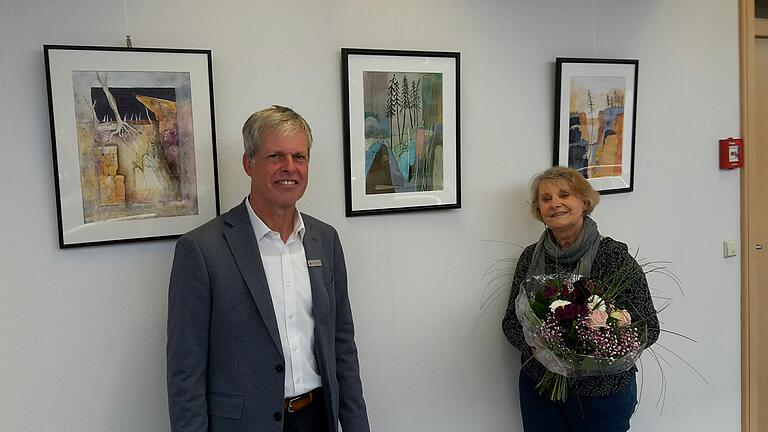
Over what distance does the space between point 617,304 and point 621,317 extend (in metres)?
0.19

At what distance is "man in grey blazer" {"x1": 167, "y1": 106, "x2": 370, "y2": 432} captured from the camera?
72.2 inches

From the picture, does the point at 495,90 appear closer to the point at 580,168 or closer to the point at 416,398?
the point at 580,168

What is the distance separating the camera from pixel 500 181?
269 cm

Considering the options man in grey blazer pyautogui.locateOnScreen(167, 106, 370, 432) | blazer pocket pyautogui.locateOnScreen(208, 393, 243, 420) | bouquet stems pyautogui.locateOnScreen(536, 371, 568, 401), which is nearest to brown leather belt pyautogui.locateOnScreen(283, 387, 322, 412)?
man in grey blazer pyautogui.locateOnScreen(167, 106, 370, 432)

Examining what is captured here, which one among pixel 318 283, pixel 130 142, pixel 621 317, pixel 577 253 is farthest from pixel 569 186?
pixel 130 142

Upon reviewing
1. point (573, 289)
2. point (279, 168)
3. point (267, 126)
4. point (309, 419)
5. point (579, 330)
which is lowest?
point (309, 419)

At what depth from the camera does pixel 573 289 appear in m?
2.18

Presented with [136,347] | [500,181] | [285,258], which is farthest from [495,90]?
[136,347]

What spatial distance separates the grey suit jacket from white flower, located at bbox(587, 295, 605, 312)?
86cm

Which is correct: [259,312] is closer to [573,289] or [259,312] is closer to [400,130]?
[400,130]

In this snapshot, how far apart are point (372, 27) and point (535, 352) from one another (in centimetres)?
130

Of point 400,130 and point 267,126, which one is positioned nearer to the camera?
point 267,126

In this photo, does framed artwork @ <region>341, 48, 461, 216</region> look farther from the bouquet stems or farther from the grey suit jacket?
the bouquet stems

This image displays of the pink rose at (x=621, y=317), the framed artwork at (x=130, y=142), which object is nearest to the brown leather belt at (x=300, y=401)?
the framed artwork at (x=130, y=142)
